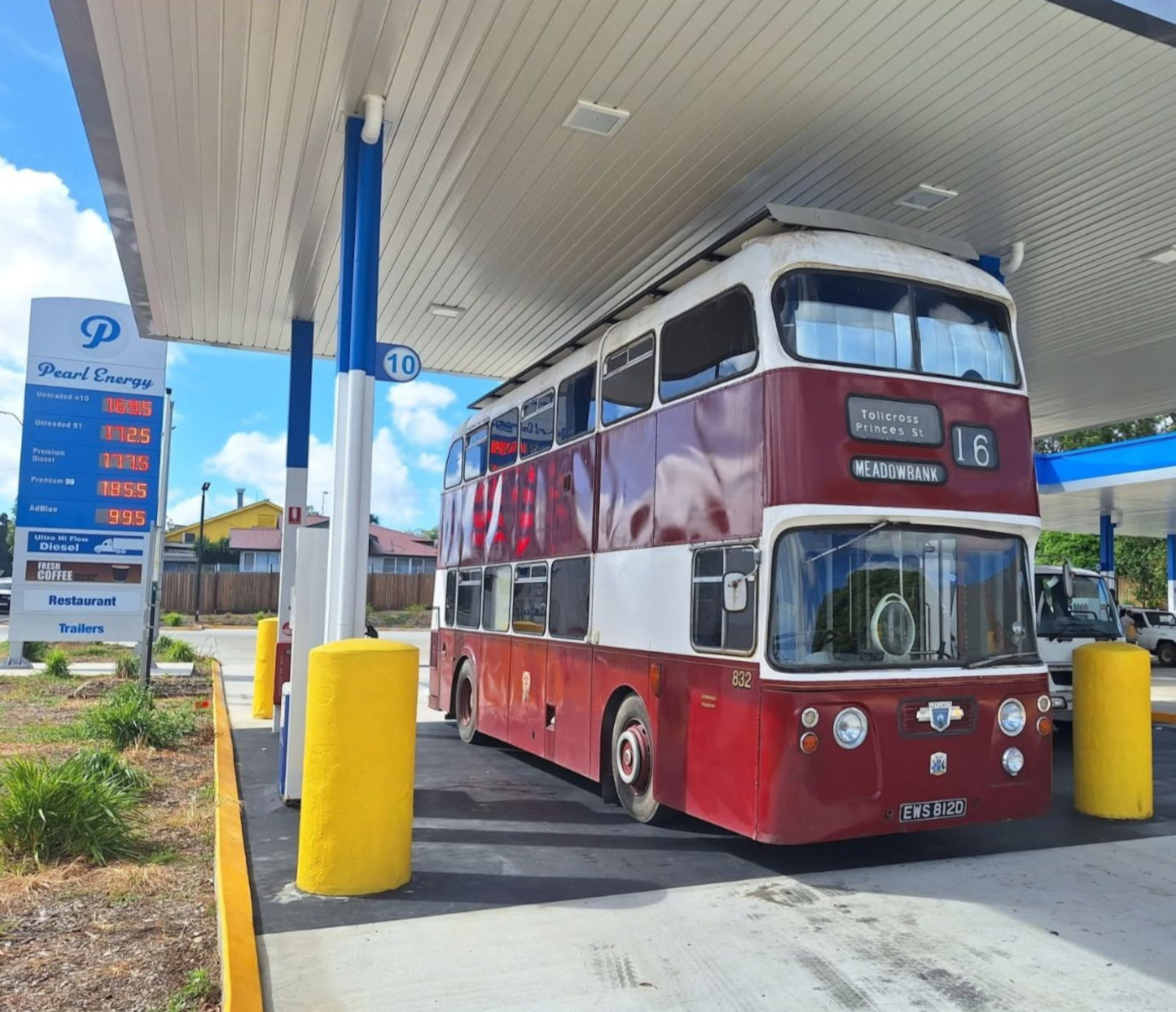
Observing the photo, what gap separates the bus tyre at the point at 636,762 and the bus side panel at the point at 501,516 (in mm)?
3150

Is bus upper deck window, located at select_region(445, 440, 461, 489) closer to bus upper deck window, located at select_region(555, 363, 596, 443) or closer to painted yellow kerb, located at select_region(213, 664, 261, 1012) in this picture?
bus upper deck window, located at select_region(555, 363, 596, 443)

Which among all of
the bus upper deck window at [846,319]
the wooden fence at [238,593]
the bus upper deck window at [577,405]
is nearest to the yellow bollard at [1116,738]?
the bus upper deck window at [846,319]

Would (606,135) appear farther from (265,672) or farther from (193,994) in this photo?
(265,672)

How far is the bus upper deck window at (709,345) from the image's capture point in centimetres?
685

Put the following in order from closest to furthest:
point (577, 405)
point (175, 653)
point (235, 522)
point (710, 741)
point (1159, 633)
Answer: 1. point (710, 741)
2. point (577, 405)
3. point (175, 653)
4. point (1159, 633)
5. point (235, 522)

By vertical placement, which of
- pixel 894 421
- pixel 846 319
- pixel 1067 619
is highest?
pixel 846 319

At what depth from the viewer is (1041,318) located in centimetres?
1338

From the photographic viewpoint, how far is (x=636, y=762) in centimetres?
786

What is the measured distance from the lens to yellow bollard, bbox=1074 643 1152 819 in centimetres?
841

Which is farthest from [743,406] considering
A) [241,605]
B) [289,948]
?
[241,605]

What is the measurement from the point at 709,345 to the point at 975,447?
2016 millimetres

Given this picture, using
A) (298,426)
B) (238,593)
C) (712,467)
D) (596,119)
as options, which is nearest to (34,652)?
(298,426)

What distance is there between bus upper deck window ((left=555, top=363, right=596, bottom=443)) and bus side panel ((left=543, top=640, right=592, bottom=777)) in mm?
2026

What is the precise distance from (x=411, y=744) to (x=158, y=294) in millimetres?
9221
